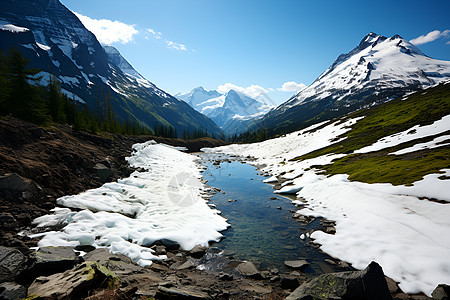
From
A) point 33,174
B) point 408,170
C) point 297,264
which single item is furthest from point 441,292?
point 33,174

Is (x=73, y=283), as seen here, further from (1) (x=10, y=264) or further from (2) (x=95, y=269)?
(1) (x=10, y=264)

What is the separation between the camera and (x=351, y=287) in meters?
6.91

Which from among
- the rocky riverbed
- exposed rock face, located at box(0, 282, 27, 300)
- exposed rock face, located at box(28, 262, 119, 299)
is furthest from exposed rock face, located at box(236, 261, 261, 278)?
exposed rock face, located at box(0, 282, 27, 300)

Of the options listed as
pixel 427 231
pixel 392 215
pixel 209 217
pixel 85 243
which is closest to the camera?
pixel 85 243

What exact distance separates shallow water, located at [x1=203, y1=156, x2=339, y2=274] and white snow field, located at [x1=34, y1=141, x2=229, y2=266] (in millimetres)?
1613

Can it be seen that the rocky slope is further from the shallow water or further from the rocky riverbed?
the shallow water

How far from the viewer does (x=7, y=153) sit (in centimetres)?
1464

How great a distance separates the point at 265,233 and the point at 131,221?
10546 mm

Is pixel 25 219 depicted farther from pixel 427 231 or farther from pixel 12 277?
pixel 427 231

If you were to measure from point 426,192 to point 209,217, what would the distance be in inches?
757

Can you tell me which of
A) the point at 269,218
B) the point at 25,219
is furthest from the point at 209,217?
the point at 25,219

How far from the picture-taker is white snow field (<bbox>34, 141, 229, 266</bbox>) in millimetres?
11250

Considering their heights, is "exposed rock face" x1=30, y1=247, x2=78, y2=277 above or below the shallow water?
above

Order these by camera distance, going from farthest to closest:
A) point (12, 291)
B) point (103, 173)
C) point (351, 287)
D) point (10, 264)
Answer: point (103, 173), point (351, 287), point (10, 264), point (12, 291)
